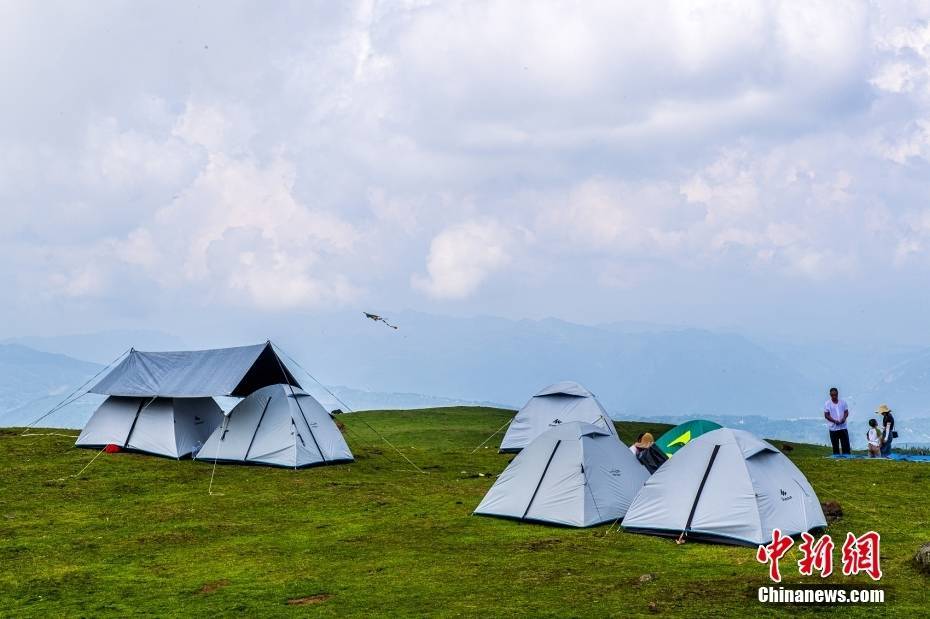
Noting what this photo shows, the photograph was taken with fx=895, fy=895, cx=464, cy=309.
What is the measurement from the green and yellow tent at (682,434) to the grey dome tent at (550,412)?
4.99m

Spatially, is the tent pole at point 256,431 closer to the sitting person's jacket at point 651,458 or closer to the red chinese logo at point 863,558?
the sitting person's jacket at point 651,458

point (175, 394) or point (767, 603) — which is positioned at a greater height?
point (175, 394)

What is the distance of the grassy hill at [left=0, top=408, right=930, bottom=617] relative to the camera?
12.7m

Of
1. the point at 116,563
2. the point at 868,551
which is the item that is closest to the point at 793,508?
the point at 868,551

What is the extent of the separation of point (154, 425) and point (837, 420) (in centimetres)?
2378

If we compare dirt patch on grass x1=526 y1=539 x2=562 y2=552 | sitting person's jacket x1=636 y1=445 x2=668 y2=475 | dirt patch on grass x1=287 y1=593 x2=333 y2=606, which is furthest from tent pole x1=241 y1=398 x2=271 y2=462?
dirt patch on grass x1=287 y1=593 x2=333 y2=606

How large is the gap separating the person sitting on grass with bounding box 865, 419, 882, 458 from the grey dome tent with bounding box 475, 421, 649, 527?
15498 millimetres

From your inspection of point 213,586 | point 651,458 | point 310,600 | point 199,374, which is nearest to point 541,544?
point 310,600

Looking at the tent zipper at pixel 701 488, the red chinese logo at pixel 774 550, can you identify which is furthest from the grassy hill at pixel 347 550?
the tent zipper at pixel 701 488

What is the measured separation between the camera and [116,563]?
15812 millimetres

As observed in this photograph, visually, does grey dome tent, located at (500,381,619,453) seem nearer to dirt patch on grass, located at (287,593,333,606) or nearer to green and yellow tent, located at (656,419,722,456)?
green and yellow tent, located at (656,419,722,456)

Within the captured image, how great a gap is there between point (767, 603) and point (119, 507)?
15.4 m

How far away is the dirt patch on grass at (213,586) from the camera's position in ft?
44.7

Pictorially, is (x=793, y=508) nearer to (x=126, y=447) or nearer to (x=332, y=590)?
(x=332, y=590)
